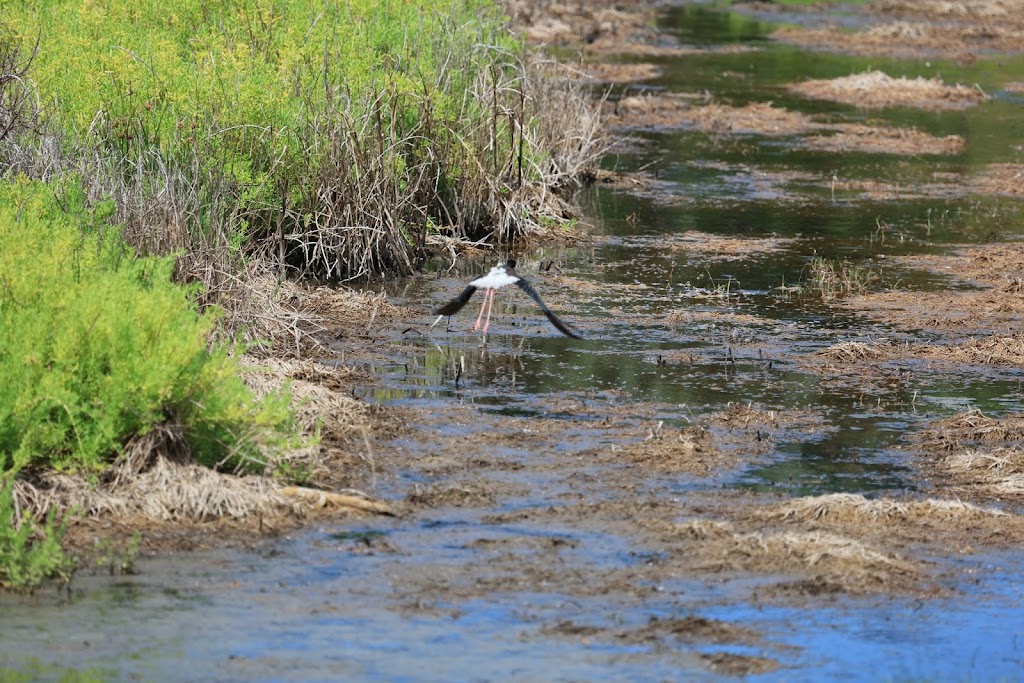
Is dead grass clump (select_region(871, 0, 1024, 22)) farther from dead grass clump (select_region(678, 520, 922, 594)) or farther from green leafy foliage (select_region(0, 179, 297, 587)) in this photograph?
green leafy foliage (select_region(0, 179, 297, 587))

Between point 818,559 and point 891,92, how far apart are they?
2137 centimetres

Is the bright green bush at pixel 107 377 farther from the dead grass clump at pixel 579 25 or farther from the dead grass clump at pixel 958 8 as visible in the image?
the dead grass clump at pixel 958 8

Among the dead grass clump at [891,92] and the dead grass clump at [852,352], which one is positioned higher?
the dead grass clump at [891,92]

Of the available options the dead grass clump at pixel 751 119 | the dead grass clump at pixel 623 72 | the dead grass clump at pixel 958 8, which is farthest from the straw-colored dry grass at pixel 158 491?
the dead grass clump at pixel 958 8

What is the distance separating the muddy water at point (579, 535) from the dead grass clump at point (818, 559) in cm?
15

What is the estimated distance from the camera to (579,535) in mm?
7688

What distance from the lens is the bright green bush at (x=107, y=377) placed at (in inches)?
299

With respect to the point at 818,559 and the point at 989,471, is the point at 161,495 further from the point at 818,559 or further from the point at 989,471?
the point at 989,471

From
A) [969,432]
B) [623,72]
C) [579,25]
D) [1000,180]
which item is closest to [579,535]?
[969,432]

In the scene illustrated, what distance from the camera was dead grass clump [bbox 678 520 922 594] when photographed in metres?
7.21

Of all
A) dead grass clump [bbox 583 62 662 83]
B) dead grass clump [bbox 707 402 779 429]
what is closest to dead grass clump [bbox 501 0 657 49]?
dead grass clump [bbox 583 62 662 83]

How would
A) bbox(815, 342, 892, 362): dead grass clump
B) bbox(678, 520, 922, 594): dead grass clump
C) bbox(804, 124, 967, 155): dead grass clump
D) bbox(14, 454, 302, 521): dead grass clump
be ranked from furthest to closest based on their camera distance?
bbox(804, 124, 967, 155): dead grass clump → bbox(815, 342, 892, 362): dead grass clump → bbox(14, 454, 302, 521): dead grass clump → bbox(678, 520, 922, 594): dead grass clump

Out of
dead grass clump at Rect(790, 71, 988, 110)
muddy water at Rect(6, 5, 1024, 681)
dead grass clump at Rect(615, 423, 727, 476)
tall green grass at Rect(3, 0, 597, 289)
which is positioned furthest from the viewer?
dead grass clump at Rect(790, 71, 988, 110)

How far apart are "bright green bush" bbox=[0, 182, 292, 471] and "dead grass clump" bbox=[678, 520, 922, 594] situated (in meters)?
2.43
